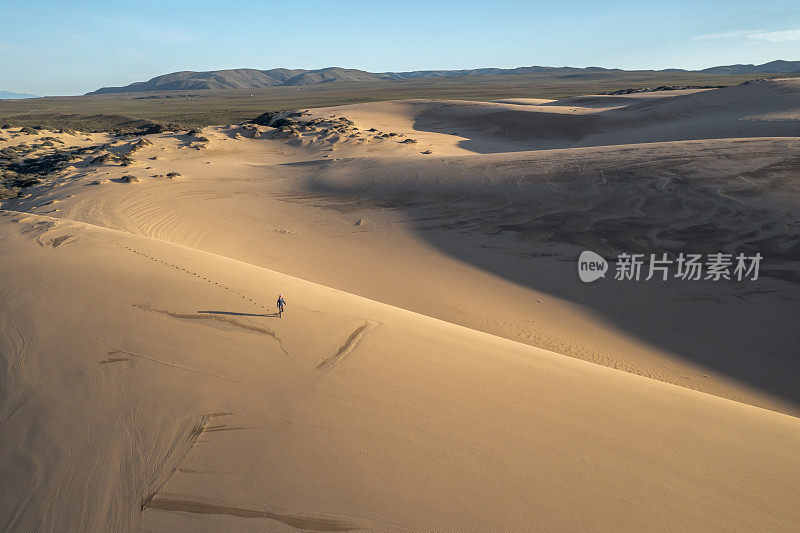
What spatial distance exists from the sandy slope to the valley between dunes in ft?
0.07

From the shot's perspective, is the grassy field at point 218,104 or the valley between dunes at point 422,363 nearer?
the valley between dunes at point 422,363

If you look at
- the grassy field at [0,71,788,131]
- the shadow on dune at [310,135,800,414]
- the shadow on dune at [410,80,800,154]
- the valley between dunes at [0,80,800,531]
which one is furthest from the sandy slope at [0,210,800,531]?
the grassy field at [0,71,788,131]

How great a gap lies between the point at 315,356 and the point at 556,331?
5.43 metres

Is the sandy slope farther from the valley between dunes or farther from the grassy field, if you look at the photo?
the grassy field

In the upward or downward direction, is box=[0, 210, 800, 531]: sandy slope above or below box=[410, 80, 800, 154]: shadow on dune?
below

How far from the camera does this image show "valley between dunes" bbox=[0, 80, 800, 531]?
3.06 meters

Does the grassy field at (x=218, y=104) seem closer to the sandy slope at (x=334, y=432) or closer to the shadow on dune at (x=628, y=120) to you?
the shadow on dune at (x=628, y=120)

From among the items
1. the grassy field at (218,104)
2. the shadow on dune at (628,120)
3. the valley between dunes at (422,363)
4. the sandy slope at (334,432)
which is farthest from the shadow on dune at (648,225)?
the grassy field at (218,104)

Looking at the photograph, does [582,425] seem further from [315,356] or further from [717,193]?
[717,193]

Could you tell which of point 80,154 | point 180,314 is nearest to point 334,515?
point 180,314

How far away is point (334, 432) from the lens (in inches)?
141

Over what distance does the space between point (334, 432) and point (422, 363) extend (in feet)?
5.18

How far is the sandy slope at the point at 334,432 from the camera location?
296 centimetres

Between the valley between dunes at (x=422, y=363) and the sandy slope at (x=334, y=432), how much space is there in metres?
0.02
